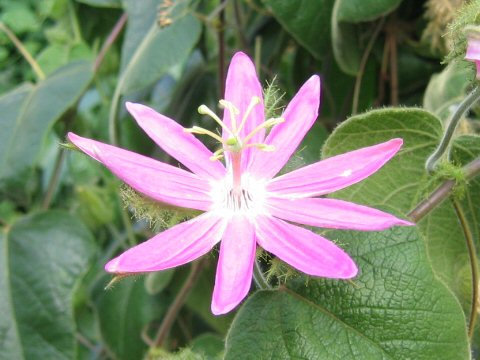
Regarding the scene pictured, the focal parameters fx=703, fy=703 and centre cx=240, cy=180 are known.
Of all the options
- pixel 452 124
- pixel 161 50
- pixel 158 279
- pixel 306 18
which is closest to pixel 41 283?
pixel 158 279

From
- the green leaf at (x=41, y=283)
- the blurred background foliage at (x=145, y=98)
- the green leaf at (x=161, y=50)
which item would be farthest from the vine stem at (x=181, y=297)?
the green leaf at (x=161, y=50)

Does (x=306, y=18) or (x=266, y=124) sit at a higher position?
(x=306, y=18)

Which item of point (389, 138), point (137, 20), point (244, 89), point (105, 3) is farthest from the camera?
point (105, 3)

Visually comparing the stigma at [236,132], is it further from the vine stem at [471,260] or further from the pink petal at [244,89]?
the vine stem at [471,260]

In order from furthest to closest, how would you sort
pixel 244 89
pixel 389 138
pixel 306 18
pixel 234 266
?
pixel 306 18 < pixel 389 138 < pixel 244 89 < pixel 234 266

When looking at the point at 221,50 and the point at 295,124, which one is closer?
the point at 295,124

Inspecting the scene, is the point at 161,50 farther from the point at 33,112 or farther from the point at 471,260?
the point at 471,260

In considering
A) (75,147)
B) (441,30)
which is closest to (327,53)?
(441,30)
